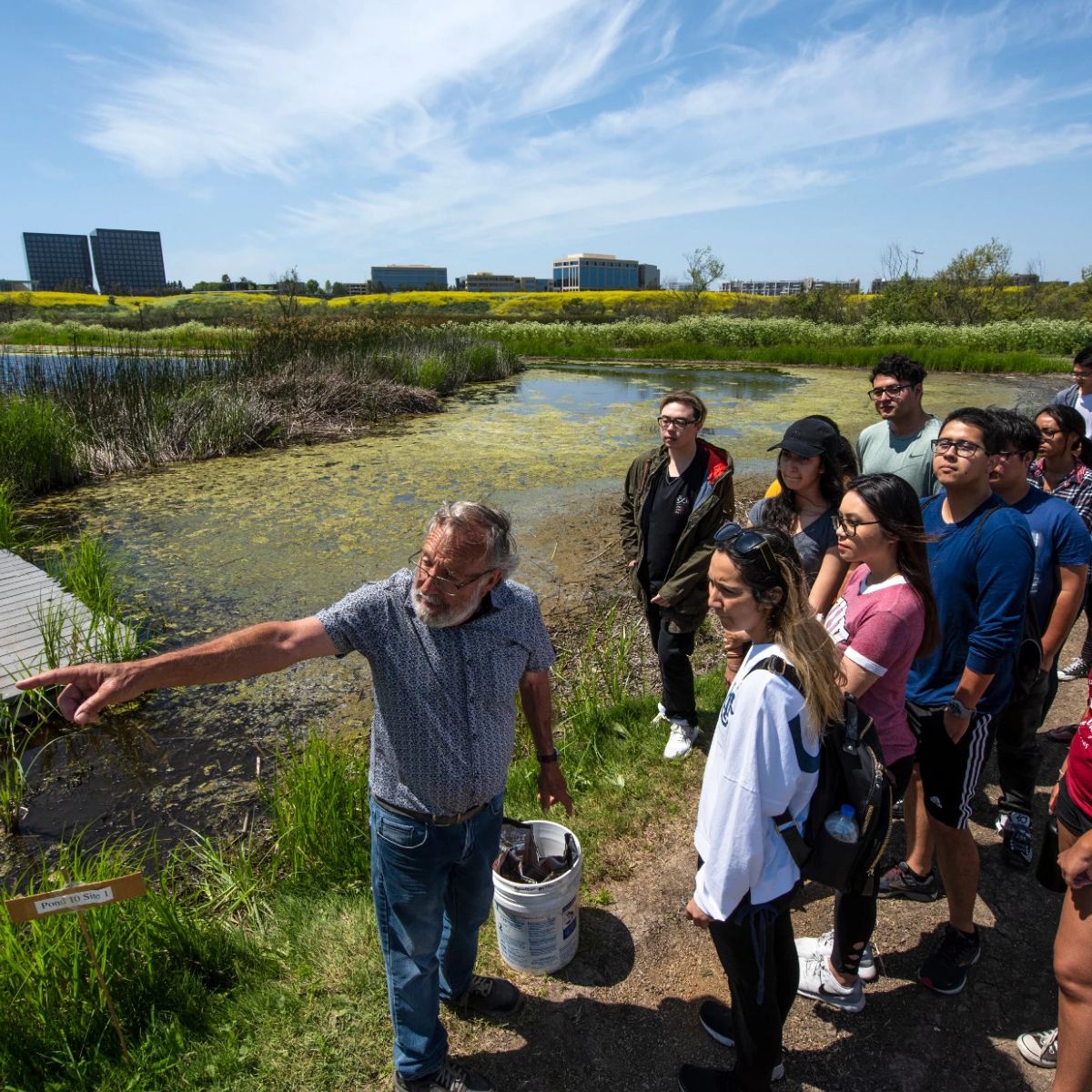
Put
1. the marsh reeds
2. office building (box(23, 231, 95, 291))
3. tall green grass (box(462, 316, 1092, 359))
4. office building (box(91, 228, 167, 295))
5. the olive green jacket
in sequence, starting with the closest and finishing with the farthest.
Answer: the olive green jacket
the marsh reeds
tall green grass (box(462, 316, 1092, 359))
office building (box(23, 231, 95, 291))
office building (box(91, 228, 167, 295))

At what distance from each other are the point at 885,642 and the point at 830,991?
93 cm

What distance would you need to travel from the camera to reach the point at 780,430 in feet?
35.4

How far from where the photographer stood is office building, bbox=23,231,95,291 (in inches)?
2862

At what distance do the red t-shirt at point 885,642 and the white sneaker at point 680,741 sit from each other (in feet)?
4.02

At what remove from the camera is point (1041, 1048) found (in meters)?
1.62

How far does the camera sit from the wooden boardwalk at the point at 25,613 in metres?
3.58

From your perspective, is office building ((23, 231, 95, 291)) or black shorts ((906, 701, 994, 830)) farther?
office building ((23, 231, 95, 291))

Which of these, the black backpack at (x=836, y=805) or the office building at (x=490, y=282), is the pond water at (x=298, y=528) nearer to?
the black backpack at (x=836, y=805)

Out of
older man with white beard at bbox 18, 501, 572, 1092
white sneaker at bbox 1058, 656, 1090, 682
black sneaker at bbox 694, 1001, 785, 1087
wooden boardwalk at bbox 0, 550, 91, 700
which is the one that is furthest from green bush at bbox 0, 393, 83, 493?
white sneaker at bbox 1058, 656, 1090, 682

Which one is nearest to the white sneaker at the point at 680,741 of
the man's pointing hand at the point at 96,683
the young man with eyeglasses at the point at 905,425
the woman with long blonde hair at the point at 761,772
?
the young man with eyeglasses at the point at 905,425

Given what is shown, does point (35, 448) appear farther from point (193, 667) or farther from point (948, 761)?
point (948, 761)

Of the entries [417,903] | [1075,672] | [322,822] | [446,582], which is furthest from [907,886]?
[1075,672]

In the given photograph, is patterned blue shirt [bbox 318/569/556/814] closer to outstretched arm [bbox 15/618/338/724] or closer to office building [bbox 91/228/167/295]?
outstretched arm [bbox 15/618/338/724]

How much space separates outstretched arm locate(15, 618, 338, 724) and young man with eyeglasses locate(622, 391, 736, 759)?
1750 mm
